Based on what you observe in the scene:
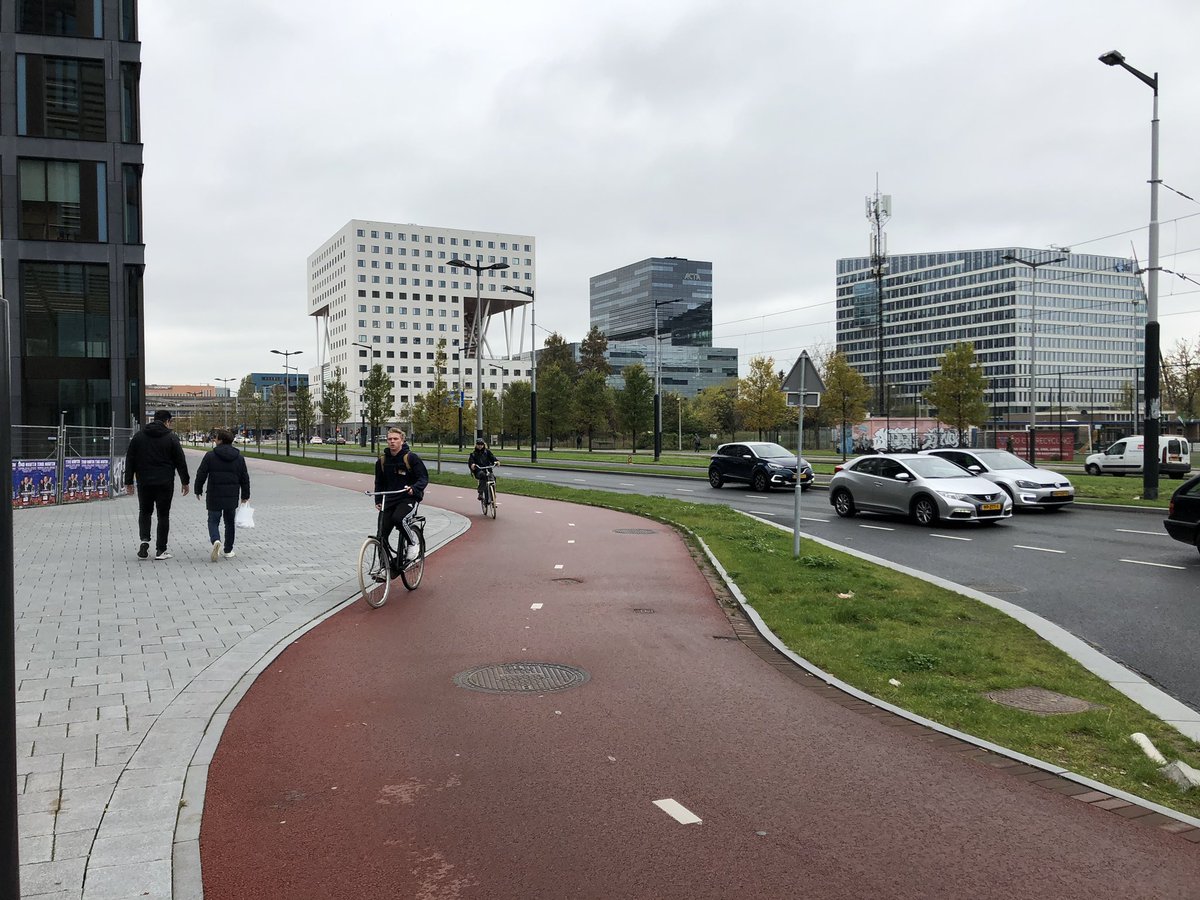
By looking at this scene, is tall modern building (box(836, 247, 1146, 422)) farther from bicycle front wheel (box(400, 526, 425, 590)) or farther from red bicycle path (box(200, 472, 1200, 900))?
red bicycle path (box(200, 472, 1200, 900))

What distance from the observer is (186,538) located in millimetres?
15062

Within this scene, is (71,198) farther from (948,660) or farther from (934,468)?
(948,660)

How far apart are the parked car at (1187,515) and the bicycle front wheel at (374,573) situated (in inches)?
414

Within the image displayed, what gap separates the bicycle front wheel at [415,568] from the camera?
34.1 feet

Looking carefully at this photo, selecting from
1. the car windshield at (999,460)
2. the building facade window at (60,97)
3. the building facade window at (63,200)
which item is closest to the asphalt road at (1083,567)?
the car windshield at (999,460)

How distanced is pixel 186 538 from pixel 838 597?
1095 centimetres

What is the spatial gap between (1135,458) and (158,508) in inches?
1397

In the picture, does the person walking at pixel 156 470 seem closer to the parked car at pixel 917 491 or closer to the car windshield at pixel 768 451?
the parked car at pixel 917 491

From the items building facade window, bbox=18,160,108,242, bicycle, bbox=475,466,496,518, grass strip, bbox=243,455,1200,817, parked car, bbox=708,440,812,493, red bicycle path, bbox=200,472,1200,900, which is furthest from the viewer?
building facade window, bbox=18,160,108,242

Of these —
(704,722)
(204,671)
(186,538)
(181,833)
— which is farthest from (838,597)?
(186,538)

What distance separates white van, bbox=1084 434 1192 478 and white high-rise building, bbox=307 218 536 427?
108 metres

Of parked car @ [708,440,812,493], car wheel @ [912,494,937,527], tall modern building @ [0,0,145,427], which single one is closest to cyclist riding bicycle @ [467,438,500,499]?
car wheel @ [912,494,937,527]

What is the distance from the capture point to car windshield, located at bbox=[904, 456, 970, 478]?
18.5m

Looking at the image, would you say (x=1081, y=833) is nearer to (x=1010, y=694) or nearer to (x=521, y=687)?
(x=1010, y=694)
